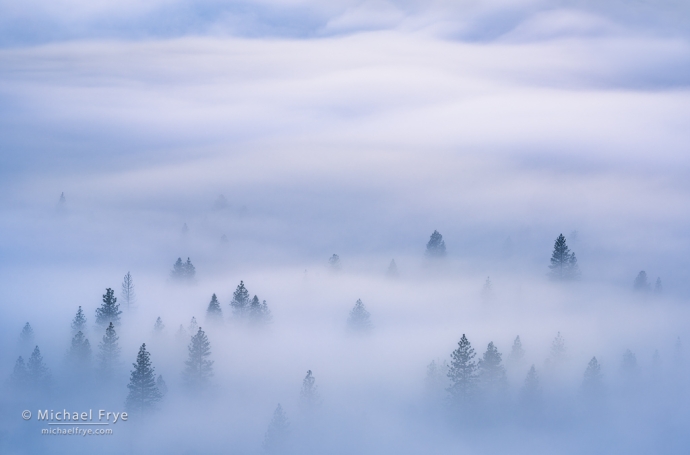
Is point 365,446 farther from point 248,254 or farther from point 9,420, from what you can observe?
point 248,254

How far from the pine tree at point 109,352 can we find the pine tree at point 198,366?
8311mm

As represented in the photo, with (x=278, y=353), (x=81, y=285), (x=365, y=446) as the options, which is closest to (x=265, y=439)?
(x=365, y=446)

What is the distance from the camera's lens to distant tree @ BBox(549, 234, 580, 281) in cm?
11900

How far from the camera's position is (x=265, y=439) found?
8444 cm

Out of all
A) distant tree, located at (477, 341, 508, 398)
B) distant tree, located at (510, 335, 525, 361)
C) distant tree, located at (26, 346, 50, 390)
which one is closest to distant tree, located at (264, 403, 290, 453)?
distant tree, located at (477, 341, 508, 398)

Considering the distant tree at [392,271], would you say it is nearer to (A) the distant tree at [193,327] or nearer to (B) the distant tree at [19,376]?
(A) the distant tree at [193,327]

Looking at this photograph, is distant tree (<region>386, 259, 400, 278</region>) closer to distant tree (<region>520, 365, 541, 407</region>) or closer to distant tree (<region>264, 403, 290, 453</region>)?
distant tree (<region>520, 365, 541, 407</region>)

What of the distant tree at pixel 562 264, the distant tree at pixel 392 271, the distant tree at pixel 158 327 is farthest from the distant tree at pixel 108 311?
the distant tree at pixel 562 264

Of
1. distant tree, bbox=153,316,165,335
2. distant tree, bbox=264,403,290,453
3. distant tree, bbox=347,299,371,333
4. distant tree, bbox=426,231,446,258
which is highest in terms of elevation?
distant tree, bbox=426,231,446,258

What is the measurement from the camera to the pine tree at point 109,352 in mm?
91062

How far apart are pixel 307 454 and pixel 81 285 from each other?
6624 cm

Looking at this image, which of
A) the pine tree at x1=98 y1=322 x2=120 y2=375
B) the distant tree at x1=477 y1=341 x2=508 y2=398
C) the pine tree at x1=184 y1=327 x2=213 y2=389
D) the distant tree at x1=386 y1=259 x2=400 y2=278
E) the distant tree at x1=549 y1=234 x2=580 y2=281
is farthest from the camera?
the distant tree at x1=386 y1=259 x2=400 y2=278

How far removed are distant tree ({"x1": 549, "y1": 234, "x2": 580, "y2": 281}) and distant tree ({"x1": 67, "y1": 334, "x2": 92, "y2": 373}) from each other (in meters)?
67.7

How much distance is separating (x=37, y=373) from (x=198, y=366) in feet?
59.0
